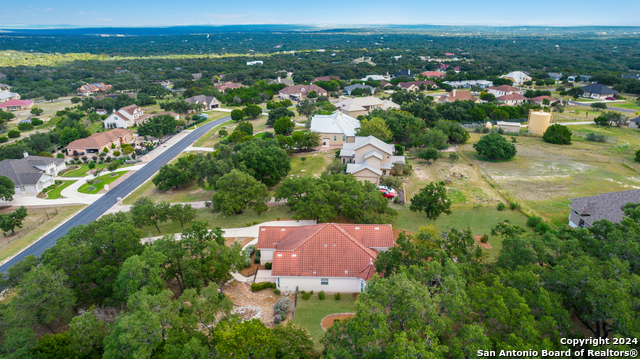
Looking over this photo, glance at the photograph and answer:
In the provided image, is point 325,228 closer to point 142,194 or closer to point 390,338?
point 390,338

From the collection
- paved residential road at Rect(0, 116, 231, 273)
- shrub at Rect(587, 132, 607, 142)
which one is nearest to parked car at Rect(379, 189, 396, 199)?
paved residential road at Rect(0, 116, 231, 273)

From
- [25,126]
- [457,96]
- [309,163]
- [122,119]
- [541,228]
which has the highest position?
[457,96]

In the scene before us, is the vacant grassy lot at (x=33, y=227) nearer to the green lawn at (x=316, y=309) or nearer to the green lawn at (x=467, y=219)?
the green lawn at (x=316, y=309)

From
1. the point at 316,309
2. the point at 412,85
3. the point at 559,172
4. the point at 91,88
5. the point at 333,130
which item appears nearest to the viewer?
the point at 316,309

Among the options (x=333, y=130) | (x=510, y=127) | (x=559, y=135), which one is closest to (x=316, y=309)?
(x=333, y=130)

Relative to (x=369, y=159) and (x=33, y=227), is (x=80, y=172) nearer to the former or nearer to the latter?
(x=33, y=227)

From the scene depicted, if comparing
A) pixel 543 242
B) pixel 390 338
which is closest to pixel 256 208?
pixel 390 338

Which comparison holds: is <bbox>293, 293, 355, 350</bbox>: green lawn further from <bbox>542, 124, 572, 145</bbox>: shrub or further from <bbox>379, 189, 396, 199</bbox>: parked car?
<bbox>542, 124, 572, 145</bbox>: shrub
